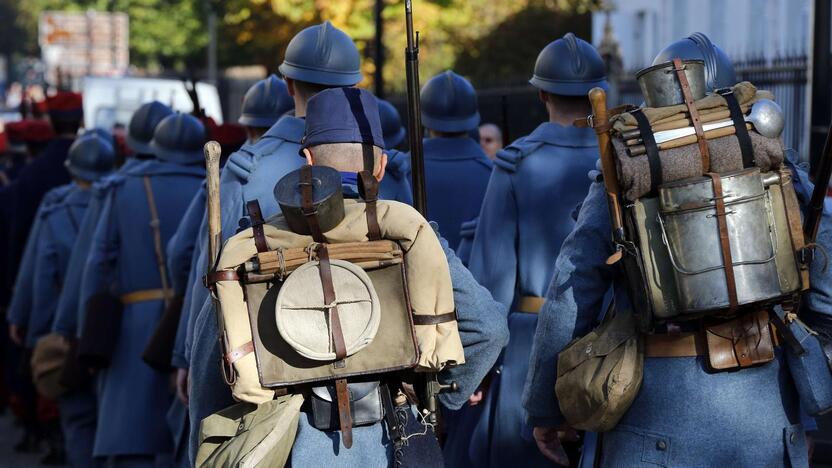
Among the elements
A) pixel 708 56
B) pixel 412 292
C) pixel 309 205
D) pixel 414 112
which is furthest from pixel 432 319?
pixel 708 56

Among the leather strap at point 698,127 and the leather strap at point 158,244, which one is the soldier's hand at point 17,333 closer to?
the leather strap at point 158,244

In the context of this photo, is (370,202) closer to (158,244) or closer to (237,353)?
(237,353)

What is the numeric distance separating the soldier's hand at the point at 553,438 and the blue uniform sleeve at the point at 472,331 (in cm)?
61

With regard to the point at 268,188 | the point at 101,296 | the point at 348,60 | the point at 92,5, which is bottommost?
the point at 101,296

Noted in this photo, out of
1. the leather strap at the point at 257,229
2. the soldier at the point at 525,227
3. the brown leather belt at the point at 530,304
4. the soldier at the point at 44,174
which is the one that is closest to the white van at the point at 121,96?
the soldier at the point at 44,174

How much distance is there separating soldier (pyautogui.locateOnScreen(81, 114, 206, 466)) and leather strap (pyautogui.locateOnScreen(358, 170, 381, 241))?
391 centimetres

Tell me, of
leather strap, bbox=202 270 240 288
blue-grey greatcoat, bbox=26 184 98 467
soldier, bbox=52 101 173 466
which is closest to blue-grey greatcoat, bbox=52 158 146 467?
soldier, bbox=52 101 173 466

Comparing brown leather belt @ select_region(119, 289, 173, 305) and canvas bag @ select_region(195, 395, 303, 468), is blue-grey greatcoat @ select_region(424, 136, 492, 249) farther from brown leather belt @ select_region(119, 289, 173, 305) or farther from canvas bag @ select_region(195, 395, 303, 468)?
canvas bag @ select_region(195, 395, 303, 468)

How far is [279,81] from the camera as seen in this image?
7242 mm

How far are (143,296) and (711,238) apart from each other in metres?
4.36

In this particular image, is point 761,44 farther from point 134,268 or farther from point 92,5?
point 92,5

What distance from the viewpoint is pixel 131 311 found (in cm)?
764

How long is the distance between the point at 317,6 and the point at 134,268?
15.2 metres

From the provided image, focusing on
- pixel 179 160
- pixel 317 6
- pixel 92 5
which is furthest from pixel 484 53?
pixel 92 5
